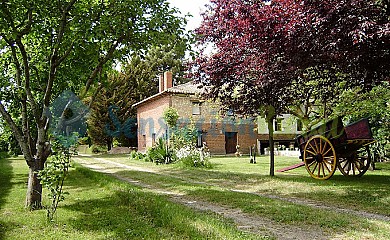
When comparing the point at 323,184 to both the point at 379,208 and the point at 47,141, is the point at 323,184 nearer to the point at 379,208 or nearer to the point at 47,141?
the point at 379,208

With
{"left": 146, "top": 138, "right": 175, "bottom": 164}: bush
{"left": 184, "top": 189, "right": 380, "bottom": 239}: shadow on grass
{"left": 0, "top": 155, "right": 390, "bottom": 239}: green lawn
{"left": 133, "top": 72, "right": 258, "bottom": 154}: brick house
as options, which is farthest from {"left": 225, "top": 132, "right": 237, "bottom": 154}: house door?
{"left": 184, "top": 189, "right": 380, "bottom": 239}: shadow on grass

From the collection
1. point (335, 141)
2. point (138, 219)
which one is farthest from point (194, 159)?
point (138, 219)

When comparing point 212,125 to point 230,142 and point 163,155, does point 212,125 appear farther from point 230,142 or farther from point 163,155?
point 163,155

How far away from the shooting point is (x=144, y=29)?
26.1 ft

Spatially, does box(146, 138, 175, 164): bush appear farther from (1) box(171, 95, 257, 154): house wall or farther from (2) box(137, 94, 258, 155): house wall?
(1) box(171, 95, 257, 154): house wall

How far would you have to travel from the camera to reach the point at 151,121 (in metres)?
33.2

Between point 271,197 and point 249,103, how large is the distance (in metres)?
3.40

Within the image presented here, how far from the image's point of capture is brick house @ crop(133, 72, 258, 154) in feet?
96.2

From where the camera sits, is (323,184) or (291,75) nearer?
(291,75)

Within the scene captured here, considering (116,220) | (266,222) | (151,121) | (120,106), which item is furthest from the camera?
(120,106)

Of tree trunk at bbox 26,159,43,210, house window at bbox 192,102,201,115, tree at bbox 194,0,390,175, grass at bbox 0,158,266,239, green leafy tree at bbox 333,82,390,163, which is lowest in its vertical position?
grass at bbox 0,158,266,239

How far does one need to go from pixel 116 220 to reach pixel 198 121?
78.7 feet

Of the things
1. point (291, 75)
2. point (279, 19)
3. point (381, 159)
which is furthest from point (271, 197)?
point (381, 159)

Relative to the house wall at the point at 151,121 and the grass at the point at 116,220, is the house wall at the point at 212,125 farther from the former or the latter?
the grass at the point at 116,220
